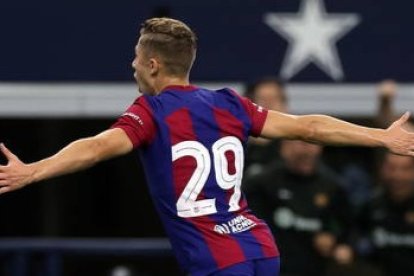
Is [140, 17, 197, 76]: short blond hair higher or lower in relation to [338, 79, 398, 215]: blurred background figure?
higher

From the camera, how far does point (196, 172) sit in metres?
6.02

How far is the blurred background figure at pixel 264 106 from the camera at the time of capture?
28.0 ft

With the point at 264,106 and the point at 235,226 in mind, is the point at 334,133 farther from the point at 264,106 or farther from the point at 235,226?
the point at 264,106

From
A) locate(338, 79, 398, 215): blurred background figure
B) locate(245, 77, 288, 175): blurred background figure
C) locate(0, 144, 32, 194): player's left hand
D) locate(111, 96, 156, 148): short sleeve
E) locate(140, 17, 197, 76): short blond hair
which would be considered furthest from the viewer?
A: locate(338, 79, 398, 215): blurred background figure

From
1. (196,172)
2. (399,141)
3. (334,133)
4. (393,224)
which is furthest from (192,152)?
(393,224)

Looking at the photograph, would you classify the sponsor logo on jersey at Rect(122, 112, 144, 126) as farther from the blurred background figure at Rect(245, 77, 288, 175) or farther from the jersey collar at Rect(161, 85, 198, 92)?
the blurred background figure at Rect(245, 77, 288, 175)

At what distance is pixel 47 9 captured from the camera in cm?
981

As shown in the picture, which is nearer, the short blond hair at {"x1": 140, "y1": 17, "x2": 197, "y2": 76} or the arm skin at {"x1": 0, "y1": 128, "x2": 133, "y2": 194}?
the arm skin at {"x1": 0, "y1": 128, "x2": 133, "y2": 194}

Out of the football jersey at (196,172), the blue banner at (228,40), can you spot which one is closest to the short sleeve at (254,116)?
the football jersey at (196,172)

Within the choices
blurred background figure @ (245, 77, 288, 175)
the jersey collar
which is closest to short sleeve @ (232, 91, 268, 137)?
the jersey collar

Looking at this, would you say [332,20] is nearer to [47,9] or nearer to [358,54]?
[358,54]

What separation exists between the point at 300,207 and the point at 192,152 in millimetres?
2822

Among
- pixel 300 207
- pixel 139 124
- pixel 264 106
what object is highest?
A: pixel 139 124

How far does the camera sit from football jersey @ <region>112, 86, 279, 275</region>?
600cm
